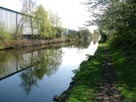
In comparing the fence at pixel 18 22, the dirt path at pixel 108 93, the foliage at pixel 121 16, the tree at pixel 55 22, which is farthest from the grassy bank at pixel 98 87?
the tree at pixel 55 22

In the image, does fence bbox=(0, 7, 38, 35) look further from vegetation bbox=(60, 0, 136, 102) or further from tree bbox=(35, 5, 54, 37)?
vegetation bbox=(60, 0, 136, 102)

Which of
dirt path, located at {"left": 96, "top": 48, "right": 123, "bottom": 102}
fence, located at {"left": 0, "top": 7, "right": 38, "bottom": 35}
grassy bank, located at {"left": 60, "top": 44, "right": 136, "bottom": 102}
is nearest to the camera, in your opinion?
dirt path, located at {"left": 96, "top": 48, "right": 123, "bottom": 102}

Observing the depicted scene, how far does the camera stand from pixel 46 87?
62.5 feet

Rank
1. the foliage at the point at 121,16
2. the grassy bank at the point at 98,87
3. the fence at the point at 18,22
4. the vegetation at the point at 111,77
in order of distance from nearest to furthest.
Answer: the grassy bank at the point at 98,87, the vegetation at the point at 111,77, the foliage at the point at 121,16, the fence at the point at 18,22

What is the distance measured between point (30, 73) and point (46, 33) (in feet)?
221

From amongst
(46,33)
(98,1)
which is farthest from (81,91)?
(46,33)

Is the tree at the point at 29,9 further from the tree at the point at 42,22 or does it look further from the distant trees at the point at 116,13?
the distant trees at the point at 116,13

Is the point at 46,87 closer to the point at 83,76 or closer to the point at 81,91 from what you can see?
the point at 83,76

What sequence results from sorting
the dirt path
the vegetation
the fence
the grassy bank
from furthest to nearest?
the fence, the vegetation, the grassy bank, the dirt path

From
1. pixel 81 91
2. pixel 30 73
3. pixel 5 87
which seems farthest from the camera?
pixel 30 73

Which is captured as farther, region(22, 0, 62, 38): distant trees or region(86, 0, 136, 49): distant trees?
region(22, 0, 62, 38): distant trees

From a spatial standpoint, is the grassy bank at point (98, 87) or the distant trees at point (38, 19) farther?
the distant trees at point (38, 19)

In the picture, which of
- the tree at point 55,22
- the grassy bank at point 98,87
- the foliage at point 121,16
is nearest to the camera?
the grassy bank at point 98,87

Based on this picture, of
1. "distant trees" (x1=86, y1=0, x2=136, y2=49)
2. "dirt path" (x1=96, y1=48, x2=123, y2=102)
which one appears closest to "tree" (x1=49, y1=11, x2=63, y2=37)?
"distant trees" (x1=86, y1=0, x2=136, y2=49)
